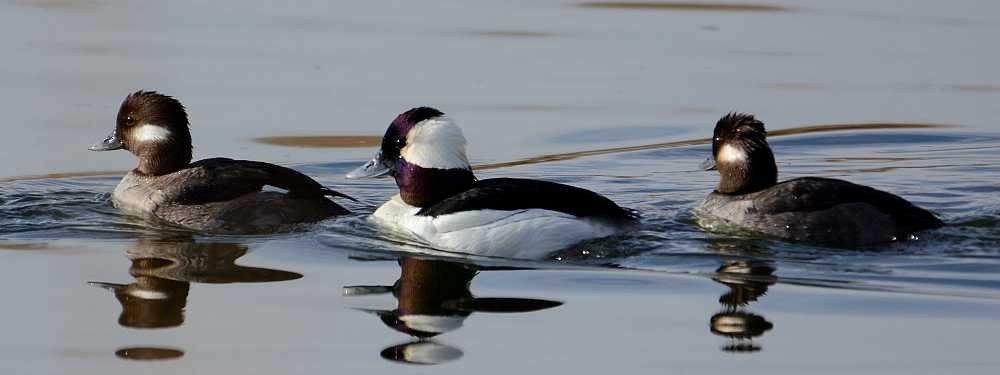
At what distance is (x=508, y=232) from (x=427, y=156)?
77 cm

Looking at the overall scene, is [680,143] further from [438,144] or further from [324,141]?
[438,144]

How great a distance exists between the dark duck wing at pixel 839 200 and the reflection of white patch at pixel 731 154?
0.38 m

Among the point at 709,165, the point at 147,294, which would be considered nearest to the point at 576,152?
the point at 709,165

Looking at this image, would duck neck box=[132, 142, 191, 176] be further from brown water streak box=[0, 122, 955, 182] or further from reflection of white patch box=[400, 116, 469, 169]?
reflection of white patch box=[400, 116, 469, 169]

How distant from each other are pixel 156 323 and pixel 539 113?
6.30m

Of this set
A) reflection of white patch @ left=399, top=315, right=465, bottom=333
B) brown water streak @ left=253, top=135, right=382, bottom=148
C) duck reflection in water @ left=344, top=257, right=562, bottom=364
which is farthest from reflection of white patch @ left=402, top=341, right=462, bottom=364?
brown water streak @ left=253, top=135, right=382, bottom=148

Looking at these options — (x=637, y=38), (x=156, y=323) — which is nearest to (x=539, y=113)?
(x=637, y=38)

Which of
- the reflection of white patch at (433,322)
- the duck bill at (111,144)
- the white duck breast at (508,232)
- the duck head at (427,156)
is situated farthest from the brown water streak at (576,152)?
the reflection of white patch at (433,322)

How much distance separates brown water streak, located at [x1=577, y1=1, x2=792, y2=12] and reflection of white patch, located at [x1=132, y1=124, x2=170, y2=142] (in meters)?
7.89

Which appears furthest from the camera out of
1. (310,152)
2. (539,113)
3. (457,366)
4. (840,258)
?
(539,113)

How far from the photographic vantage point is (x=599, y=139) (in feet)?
41.7

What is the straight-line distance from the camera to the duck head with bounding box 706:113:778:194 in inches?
391

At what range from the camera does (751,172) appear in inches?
393

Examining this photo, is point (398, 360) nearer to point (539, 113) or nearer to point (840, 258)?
point (840, 258)
